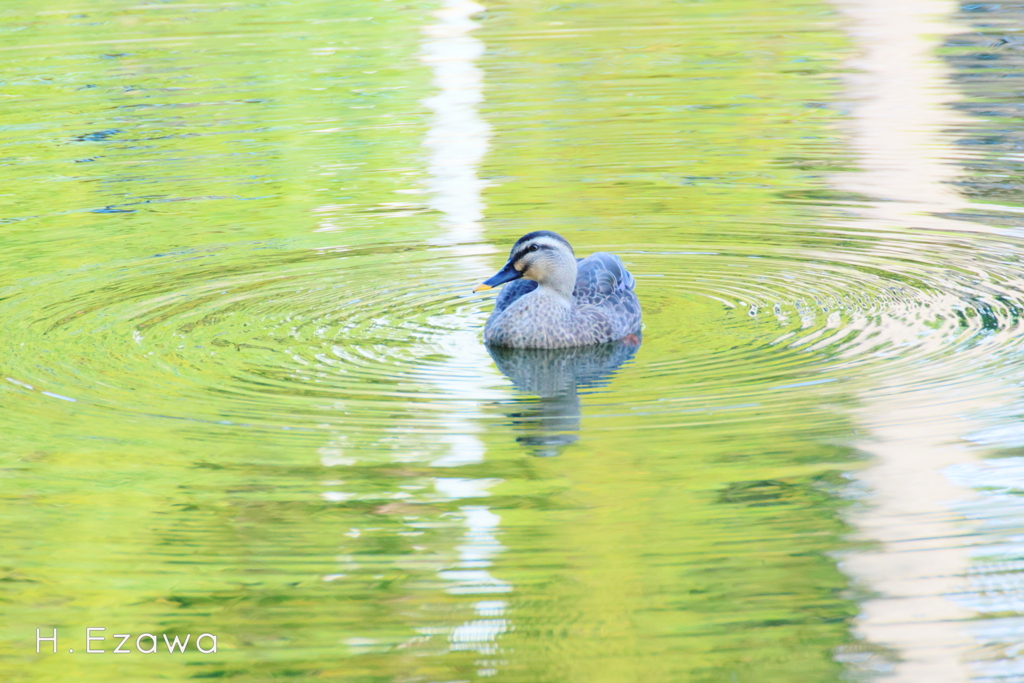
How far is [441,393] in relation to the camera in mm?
7535

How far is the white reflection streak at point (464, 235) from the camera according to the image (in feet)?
17.9

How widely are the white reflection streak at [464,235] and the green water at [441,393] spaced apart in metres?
0.03

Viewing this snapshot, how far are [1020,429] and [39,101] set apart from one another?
14.4 meters

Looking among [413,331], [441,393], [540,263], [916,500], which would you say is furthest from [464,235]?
[916,500]

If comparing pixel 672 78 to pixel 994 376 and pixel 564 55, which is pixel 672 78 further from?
pixel 994 376

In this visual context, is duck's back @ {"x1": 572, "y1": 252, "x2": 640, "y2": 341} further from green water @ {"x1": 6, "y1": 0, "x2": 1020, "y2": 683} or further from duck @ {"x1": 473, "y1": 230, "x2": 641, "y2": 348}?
green water @ {"x1": 6, "y1": 0, "x2": 1020, "y2": 683}

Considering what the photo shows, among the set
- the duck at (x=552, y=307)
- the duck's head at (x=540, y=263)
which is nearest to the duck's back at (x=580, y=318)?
the duck at (x=552, y=307)

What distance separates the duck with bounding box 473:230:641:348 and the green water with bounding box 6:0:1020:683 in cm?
21

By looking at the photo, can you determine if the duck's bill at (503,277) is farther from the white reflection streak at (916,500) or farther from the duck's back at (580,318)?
the white reflection streak at (916,500)

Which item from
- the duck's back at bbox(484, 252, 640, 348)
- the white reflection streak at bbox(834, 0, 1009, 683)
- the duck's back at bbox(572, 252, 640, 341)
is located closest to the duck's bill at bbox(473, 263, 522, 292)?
the duck's back at bbox(484, 252, 640, 348)

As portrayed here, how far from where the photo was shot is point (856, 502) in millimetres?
6070

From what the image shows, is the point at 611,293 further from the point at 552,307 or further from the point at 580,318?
the point at 552,307

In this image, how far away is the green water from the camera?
5.26 meters

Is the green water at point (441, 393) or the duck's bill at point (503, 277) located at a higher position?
the duck's bill at point (503, 277)
